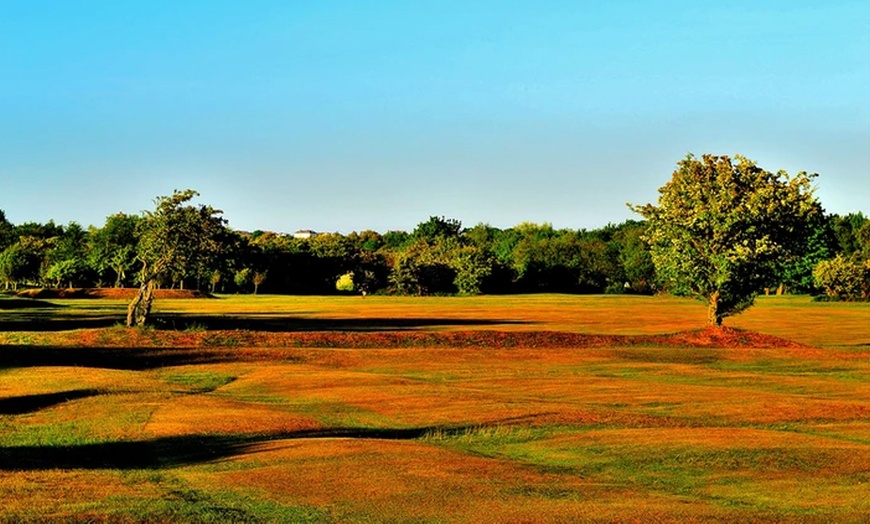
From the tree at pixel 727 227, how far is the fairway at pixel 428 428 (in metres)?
4.73

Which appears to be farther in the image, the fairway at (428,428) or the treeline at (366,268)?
the treeline at (366,268)

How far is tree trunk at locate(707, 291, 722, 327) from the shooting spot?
6746 cm

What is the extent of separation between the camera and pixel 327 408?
33531mm

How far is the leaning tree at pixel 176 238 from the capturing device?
6259 centimetres

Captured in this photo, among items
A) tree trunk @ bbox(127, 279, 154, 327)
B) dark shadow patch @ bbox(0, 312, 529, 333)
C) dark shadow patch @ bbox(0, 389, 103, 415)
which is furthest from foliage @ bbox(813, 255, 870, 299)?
dark shadow patch @ bbox(0, 389, 103, 415)

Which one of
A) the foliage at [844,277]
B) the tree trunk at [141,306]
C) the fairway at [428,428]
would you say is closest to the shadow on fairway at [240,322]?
the tree trunk at [141,306]

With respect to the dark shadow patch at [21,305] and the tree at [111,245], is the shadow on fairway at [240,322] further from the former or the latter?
the tree at [111,245]

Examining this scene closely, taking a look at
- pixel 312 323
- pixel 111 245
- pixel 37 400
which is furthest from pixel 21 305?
pixel 37 400

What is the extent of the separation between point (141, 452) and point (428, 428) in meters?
8.37

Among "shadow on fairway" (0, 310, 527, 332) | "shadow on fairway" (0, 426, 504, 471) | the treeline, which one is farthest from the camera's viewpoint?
the treeline

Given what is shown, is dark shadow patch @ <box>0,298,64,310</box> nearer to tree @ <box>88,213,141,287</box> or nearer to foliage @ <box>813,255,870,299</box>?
tree @ <box>88,213,141,287</box>

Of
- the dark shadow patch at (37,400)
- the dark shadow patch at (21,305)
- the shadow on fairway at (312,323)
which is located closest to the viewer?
the dark shadow patch at (37,400)

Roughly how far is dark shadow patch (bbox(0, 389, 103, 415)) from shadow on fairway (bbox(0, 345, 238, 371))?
10373mm

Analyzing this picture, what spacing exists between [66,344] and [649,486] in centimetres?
4206
